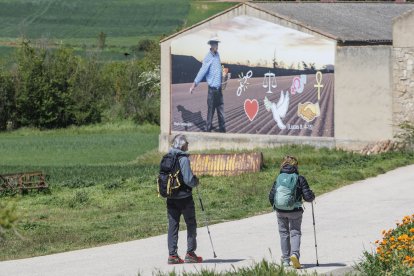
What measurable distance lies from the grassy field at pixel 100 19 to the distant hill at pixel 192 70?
5328 centimetres

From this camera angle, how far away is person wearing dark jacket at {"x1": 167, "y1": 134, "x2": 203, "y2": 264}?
16.0 m

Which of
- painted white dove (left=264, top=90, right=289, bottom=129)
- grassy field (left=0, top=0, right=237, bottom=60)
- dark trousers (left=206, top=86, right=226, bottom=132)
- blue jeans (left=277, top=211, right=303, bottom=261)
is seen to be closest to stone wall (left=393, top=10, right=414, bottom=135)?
painted white dove (left=264, top=90, right=289, bottom=129)

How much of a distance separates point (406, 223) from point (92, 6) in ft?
335

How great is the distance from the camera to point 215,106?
44.8m

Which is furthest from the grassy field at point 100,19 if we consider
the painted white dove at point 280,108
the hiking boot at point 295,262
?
the hiking boot at point 295,262

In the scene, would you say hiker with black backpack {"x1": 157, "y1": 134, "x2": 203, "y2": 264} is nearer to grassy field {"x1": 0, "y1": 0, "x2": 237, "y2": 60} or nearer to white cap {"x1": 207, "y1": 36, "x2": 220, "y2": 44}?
white cap {"x1": 207, "y1": 36, "x2": 220, "y2": 44}

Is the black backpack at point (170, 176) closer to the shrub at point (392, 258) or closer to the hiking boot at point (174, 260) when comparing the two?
the hiking boot at point (174, 260)

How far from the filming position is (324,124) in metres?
40.2

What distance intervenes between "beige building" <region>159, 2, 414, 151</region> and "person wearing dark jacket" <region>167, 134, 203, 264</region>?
71.7 ft

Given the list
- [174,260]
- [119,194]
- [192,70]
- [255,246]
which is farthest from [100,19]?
[174,260]

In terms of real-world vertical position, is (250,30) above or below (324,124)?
above

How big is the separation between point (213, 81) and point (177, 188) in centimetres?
2869

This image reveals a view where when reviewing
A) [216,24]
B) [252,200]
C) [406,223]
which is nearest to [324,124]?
[216,24]

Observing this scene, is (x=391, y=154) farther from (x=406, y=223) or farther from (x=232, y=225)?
(x=406, y=223)
